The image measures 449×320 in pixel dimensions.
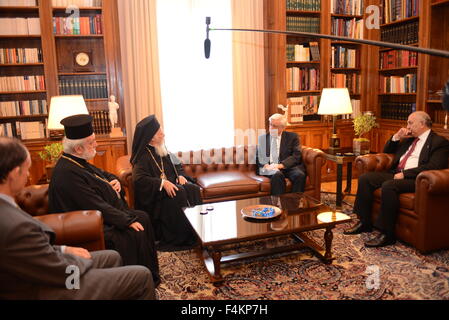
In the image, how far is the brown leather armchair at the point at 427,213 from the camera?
2846mm

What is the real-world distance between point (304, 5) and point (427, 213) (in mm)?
3323

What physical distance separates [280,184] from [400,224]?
1.18m

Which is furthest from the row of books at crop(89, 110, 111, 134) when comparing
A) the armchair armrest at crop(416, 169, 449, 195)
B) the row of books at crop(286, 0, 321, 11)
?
the armchair armrest at crop(416, 169, 449, 195)

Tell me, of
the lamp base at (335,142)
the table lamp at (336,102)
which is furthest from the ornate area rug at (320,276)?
the table lamp at (336,102)

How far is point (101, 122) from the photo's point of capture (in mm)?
4523

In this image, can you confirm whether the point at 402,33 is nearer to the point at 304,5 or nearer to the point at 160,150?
the point at 304,5

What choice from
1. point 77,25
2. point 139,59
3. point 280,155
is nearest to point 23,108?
point 77,25

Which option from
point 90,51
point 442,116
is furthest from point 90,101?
point 442,116

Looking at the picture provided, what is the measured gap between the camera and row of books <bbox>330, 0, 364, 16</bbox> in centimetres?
505

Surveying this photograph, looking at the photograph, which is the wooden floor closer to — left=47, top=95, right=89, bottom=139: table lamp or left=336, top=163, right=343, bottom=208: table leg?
left=336, top=163, right=343, bottom=208: table leg

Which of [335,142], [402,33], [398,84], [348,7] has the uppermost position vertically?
[348,7]

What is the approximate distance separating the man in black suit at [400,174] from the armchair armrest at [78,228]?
2.24m

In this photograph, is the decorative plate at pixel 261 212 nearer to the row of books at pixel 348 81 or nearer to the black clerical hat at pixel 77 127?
the black clerical hat at pixel 77 127
